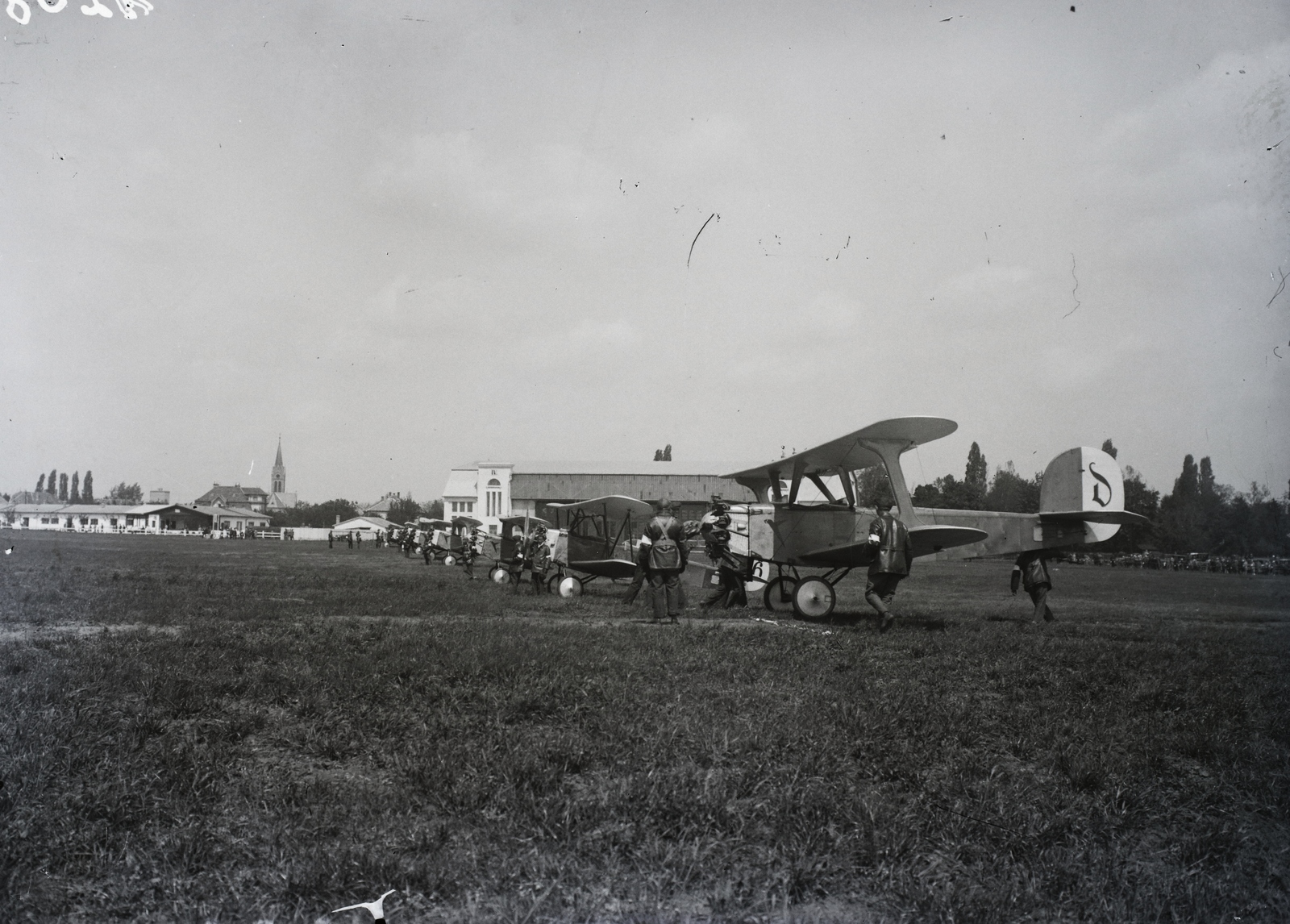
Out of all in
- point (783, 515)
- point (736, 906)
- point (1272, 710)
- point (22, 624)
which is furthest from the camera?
point (783, 515)

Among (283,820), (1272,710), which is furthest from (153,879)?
(1272,710)

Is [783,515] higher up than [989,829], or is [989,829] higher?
[783,515]

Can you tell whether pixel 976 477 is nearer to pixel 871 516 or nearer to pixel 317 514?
pixel 871 516

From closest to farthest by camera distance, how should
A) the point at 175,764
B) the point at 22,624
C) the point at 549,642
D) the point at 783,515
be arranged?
1. the point at 175,764
2. the point at 549,642
3. the point at 22,624
4. the point at 783,515

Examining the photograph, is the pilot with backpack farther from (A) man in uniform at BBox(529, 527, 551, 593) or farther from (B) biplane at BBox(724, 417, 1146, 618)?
(A) man in uniform at BBox(529, 527, 551, 593)

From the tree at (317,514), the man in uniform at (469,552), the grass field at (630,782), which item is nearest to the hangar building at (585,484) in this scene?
the man in uniform at (469,552)

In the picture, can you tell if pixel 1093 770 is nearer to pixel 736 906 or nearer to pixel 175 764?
pixel 736 906

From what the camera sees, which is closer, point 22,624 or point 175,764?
point 175,764

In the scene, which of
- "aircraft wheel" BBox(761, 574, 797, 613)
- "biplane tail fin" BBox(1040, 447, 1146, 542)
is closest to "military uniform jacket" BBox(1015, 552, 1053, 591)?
"biplane tail fin" BBox(1040, 447, 1146, 542)
